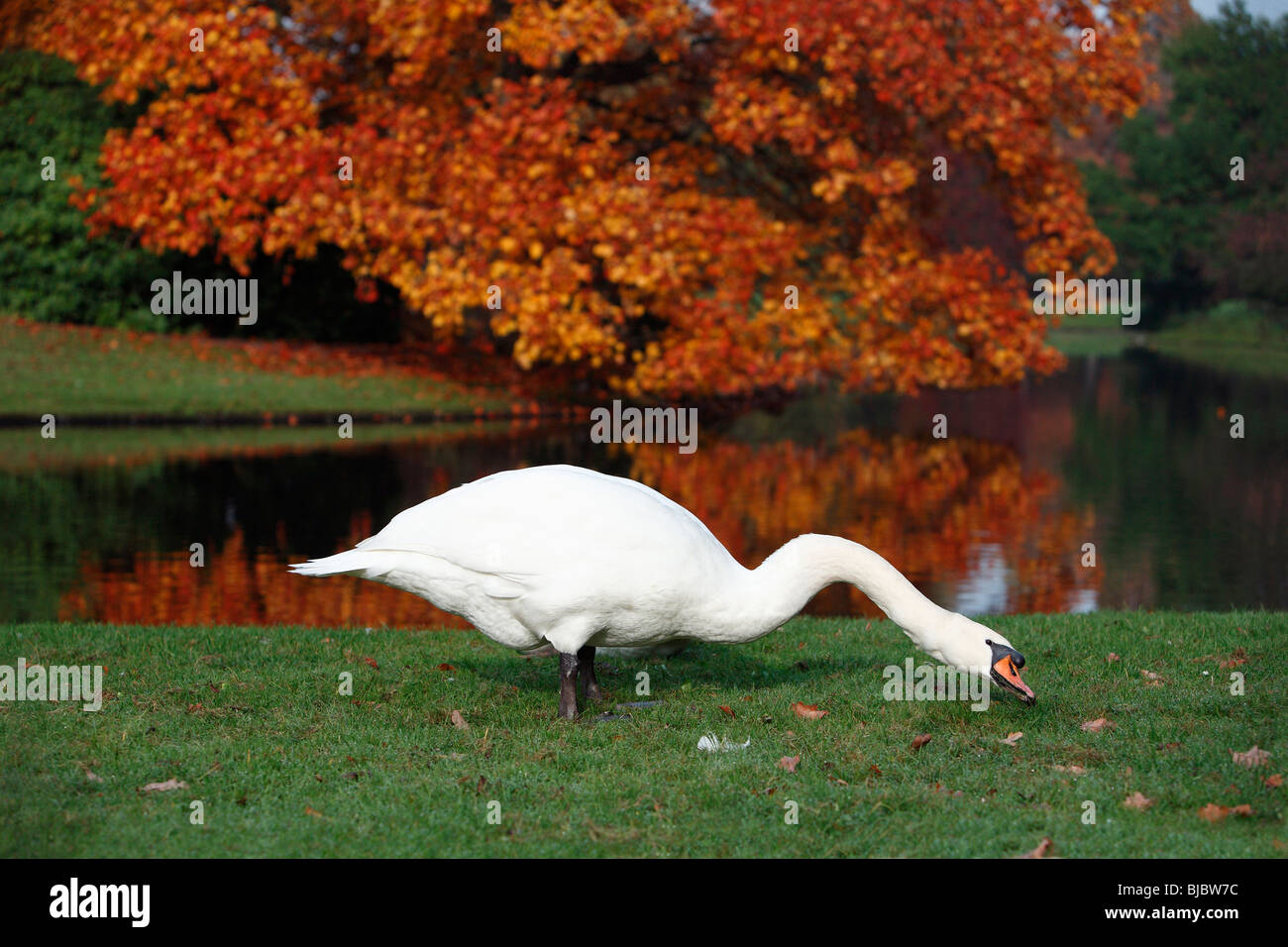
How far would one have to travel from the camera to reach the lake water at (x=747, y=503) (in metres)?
12.0

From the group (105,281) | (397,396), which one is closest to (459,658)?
(397,396)

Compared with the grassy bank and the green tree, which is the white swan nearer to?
the grassy bank

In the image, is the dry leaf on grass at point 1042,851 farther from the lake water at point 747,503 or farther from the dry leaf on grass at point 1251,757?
the lake water at point 747,503

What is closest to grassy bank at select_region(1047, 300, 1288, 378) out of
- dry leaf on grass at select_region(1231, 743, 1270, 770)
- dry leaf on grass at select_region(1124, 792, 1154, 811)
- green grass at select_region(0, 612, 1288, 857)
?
green grass at select_region(0, 612, 1288, 857)

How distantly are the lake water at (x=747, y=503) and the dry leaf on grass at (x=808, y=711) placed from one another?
4169mm

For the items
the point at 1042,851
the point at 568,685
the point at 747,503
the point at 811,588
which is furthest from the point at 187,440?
the point at 1042,851

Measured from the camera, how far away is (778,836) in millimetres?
5508

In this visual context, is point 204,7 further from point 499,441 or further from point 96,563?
point 96,563

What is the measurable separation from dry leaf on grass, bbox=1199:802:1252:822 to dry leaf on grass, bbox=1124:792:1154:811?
20cm

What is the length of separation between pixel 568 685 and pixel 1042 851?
2.71 meters


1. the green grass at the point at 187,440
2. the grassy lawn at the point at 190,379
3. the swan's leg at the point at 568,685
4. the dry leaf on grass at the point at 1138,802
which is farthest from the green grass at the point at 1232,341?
the dry leaf on grass at the point at 1138,802

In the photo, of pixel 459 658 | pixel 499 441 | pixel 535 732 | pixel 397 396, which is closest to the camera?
pixel 535 732

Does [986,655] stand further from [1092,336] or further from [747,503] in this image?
[1092,336]

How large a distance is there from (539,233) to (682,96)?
4826mm
